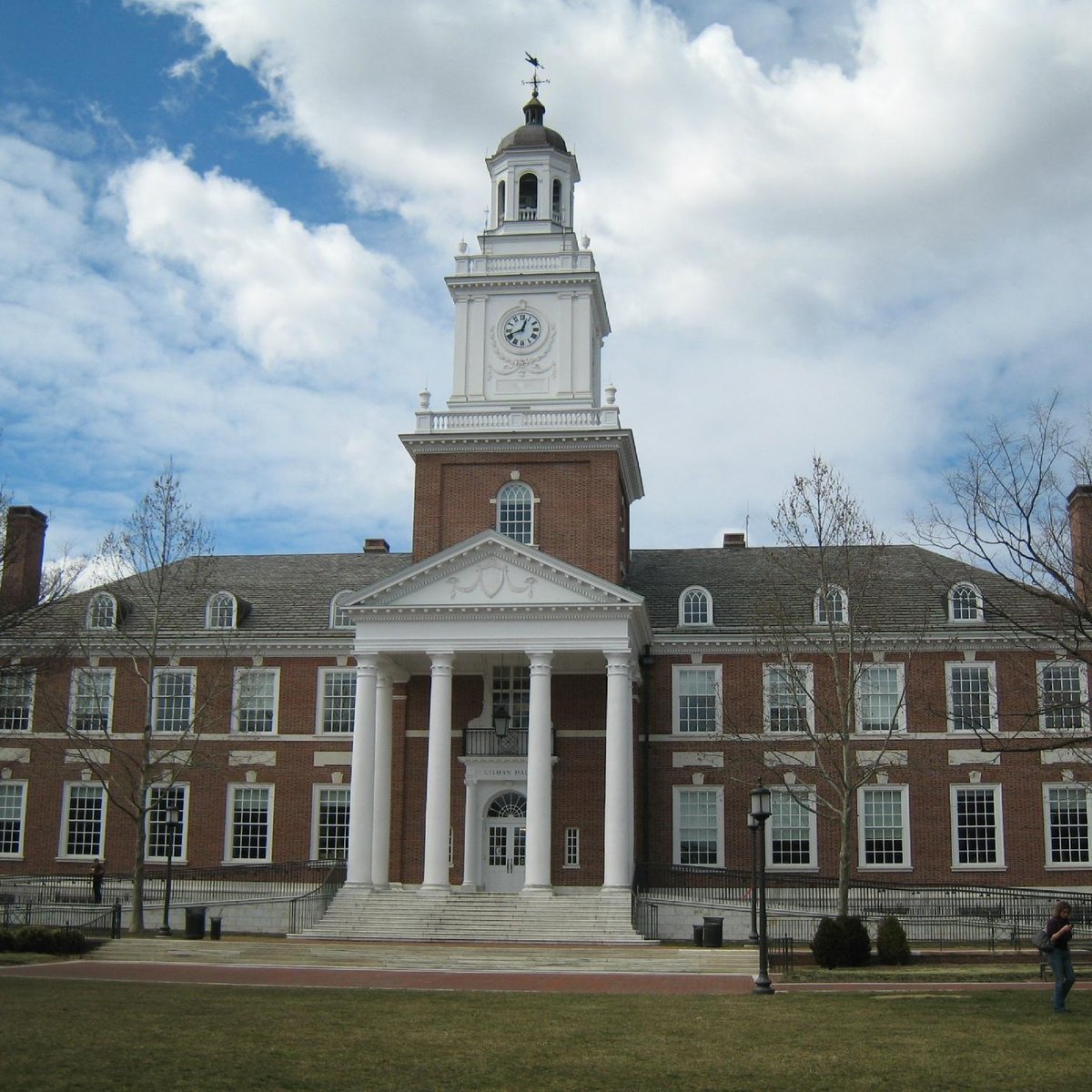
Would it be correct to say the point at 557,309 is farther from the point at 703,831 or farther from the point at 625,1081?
the point at 625,1081

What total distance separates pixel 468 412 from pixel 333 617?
27.0 feet

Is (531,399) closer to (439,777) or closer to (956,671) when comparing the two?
(439,777)

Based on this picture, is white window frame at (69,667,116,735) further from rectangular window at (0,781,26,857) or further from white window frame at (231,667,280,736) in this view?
white window frame at (231,667,280,736)

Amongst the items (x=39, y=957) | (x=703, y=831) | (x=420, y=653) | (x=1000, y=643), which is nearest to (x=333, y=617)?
(x=420, y=653)

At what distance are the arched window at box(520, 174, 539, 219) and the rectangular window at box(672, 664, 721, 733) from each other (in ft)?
51.2

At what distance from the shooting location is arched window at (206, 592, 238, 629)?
46.6m

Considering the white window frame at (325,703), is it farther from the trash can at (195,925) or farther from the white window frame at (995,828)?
the white window frame at (995,828)

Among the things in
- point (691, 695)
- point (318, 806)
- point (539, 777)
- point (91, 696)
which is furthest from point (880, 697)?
point (91, 696)

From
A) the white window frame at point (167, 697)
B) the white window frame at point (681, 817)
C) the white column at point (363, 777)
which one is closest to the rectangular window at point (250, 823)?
the white window frame at point (167, 697)

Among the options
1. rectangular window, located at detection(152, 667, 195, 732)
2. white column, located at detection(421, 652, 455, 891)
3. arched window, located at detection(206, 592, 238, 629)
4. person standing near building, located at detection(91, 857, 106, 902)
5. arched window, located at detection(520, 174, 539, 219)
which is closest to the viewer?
white column, located at detection(421, 652, 455, 891)

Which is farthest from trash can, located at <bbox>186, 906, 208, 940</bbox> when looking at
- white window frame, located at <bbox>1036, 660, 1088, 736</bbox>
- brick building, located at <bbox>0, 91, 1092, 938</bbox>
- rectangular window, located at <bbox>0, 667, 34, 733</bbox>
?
white window frame, located at <bbox>1036, 660, 1088, 736</bbox>

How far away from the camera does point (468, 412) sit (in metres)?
43.6

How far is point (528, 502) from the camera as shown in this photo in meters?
43.2

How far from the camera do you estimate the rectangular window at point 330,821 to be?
4375 cm
